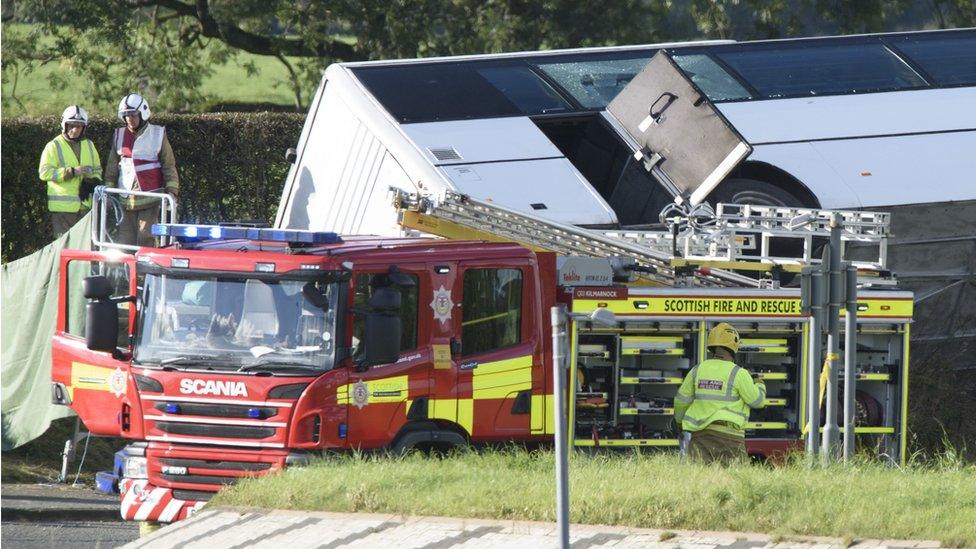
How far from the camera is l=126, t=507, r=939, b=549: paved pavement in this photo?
8641 millimetres

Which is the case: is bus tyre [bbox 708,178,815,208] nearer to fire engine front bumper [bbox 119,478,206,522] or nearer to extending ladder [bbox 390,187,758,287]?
extending ladder [bbox 390,187,758,287]

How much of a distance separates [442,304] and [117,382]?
2.32m

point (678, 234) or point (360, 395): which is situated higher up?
point (678, 234)

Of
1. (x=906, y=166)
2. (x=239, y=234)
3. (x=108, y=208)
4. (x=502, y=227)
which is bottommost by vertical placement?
(x=239, y=234)

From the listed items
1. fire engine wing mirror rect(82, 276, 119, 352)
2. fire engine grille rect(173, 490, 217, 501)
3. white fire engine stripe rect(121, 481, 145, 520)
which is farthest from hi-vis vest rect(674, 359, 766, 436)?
fire engine wing mirror rect(82, 276, 119, 352)

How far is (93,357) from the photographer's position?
11.2m

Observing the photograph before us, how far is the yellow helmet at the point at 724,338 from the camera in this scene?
37.1 feet

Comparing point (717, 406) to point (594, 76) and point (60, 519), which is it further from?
point (594, 76)

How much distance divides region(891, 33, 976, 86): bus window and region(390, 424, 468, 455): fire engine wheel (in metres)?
7.26

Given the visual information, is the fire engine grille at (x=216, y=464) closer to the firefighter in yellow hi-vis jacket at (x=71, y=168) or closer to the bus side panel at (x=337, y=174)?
the bus side panel at (x=337, y=174)

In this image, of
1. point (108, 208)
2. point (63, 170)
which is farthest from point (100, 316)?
point (63, 170)

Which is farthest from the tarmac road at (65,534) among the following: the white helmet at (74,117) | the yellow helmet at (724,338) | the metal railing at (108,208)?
the white helmet at (74,117)

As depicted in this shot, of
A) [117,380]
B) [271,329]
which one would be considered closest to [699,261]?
[271,329]

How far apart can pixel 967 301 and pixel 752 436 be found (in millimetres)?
3430
